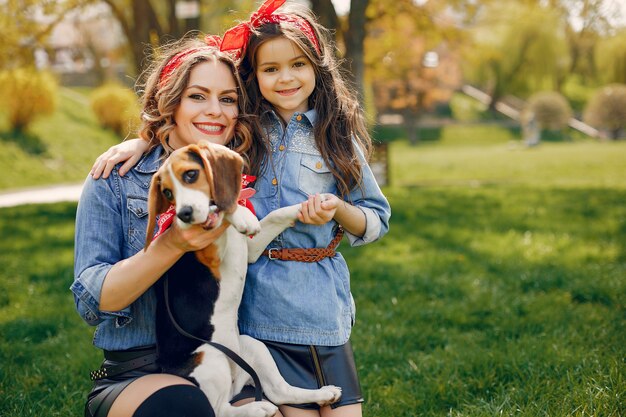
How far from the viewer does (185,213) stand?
205 cm

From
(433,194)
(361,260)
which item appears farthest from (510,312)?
(433,194)

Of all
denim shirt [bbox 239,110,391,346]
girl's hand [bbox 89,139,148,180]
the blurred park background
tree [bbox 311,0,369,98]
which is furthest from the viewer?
tree [bbox 311,0,369,98]

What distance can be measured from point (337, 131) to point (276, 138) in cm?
26

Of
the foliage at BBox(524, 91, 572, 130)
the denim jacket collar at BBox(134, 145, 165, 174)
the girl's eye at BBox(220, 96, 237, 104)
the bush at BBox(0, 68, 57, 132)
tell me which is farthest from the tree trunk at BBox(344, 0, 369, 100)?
the foliage at BBox(524, 91, 572, 130)

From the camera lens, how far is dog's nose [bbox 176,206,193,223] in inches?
80.5

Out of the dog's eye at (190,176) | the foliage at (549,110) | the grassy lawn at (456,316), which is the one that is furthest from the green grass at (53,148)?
the foliage at (549,110)

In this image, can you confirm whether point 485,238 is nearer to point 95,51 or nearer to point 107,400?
point 107,400

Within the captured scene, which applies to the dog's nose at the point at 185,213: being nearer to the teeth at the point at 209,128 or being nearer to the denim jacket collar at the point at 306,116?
the teeth at the point at 209,128

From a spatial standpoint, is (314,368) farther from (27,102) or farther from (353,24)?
(27,102)

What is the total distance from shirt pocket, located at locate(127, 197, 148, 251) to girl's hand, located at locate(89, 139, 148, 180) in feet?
0.40

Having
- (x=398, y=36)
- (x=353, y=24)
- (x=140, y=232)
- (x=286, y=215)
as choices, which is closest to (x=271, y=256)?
(x=286, y=215)

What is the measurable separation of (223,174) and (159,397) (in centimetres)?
81

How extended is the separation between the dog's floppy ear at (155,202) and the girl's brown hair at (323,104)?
0.63 metres

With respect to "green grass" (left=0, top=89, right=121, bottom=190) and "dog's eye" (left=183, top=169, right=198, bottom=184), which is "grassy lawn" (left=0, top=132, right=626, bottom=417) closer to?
"dog's eye" (left=183, top=169, right=198, bottom=184)
